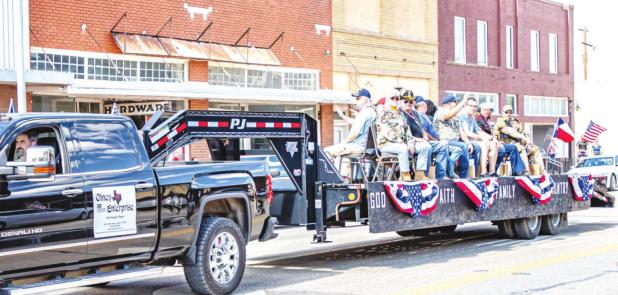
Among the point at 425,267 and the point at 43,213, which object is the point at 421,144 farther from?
the point at 43,213

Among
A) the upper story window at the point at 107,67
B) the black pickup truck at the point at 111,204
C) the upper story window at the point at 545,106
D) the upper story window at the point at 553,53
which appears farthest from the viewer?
the upper story window at the point at 553,53

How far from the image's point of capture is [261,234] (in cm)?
1031

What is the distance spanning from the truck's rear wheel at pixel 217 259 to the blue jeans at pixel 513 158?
290 inches

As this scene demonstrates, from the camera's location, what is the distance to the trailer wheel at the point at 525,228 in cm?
1522

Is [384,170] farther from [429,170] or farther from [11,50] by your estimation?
[11,50]

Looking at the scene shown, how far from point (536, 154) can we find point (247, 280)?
760 centimetres

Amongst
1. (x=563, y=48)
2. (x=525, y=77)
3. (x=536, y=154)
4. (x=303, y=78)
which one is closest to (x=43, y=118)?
(x=536, y=154)

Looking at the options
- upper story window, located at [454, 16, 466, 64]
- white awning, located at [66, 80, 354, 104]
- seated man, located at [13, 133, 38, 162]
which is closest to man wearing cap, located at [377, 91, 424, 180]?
seated man, located at [13, 133, 38, 162]

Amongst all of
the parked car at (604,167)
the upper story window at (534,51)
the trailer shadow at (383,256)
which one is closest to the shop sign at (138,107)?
the trailer shadow at (383,256)

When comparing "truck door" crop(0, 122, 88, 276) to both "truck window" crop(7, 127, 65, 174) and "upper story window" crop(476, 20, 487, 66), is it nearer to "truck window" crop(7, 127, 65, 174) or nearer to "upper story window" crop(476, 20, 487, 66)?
"truck window" crop(7, 127, 65, 174)

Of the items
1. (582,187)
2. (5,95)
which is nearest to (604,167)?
(582,187)

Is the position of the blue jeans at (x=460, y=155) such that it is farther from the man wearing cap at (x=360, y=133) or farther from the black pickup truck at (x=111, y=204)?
the black pickup truck at (x=111, y=204)

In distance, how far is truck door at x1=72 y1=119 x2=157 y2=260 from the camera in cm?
814

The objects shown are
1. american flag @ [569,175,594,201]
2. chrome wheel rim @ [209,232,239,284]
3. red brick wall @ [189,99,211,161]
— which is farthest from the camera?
red brick wall @ [189,99,211,161]
